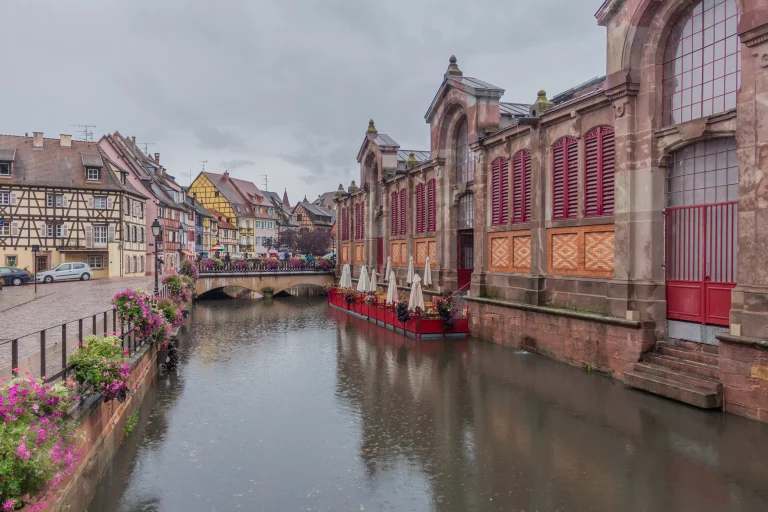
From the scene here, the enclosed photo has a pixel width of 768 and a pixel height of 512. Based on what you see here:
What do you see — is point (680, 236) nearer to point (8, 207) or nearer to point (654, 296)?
point (654, 296)

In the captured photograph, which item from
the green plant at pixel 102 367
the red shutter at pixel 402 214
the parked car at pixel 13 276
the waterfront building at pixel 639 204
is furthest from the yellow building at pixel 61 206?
the green plant at pixel 102 367

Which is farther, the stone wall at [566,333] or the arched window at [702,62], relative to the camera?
the stone wall at [566,333]

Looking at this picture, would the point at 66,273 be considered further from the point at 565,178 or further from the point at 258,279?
the point at 565,178

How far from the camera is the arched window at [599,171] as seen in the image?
1662 centimetres

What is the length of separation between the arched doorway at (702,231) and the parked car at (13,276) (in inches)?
1436

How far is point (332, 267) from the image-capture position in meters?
51.4

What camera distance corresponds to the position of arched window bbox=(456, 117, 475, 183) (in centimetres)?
2627

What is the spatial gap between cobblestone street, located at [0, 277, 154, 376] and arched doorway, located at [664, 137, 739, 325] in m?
13.5

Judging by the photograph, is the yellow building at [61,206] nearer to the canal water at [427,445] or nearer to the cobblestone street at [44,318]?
the cobblestone street at [44,318]

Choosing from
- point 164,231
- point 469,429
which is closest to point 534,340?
point 469,429

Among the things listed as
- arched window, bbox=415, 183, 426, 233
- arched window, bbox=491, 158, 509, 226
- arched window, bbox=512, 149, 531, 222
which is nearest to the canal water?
arched window, bbox=512, 149, 531, 222

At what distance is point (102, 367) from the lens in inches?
346

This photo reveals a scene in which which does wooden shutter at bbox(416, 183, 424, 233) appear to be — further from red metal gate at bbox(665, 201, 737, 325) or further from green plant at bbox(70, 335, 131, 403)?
green plant at bbox(70, 335, 131, 403)

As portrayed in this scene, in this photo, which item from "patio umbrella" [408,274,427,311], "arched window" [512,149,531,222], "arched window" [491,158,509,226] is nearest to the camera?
"arched window" [512,149,531,222]
